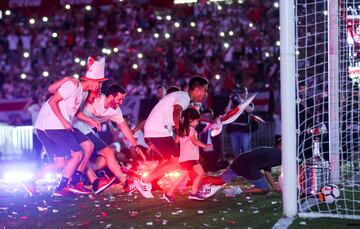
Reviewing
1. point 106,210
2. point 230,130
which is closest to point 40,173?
point 106,210

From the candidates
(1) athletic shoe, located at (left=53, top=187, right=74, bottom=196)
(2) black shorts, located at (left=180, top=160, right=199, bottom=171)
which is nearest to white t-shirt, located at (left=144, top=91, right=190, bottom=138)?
(2) black shorts, located at (left=180, top=160, right=199, bottom=171)

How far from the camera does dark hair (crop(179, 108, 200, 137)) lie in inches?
399

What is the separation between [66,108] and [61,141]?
0.49m

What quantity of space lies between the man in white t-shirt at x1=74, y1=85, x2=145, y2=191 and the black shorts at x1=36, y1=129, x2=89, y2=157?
34 centimetres

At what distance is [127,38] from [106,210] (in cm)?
1521

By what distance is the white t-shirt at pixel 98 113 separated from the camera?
10.9 meters

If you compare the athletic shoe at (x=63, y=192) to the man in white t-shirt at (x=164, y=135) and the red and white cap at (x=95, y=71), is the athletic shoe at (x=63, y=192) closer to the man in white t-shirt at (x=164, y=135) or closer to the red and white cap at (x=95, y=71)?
the man in white t-shirt at (x=164, y=135)

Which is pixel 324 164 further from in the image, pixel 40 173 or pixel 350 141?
pixel 40 173

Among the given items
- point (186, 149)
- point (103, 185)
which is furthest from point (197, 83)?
point (103, 185)

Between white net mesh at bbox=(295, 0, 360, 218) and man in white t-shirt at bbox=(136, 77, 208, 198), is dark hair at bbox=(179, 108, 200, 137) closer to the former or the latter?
man in white t-shirt at bbox=(136, 77, 208, 198)

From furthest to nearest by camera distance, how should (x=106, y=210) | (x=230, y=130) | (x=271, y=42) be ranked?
(x=271, y=42) → (x=230, y=130) → (x=106, y=210)

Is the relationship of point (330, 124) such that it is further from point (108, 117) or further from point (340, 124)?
point (108, 117)

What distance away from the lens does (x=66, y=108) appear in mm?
10422

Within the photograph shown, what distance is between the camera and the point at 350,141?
10.3 meters
